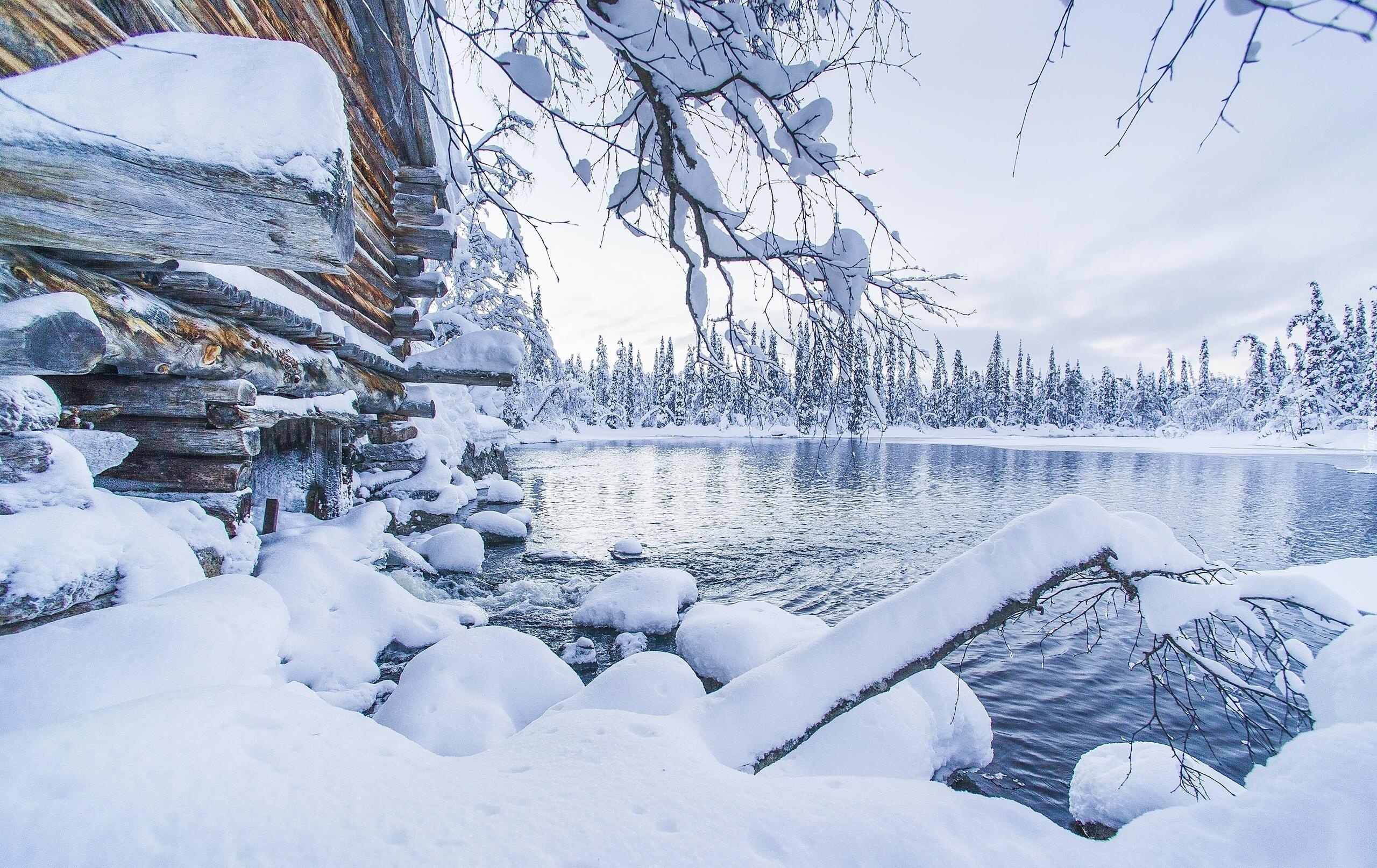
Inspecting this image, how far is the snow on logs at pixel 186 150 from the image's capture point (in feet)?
4.66

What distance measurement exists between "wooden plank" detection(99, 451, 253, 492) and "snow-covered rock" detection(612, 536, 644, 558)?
8651mm

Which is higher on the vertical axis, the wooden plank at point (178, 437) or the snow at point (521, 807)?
the wooden plank at point (178, 437)

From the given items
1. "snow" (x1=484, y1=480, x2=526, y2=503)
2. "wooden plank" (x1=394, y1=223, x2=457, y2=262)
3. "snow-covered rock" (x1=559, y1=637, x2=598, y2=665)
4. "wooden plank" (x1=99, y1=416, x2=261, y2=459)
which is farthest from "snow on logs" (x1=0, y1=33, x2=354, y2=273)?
"snow" (x1=484, y1=480, x2=526, y2=503)

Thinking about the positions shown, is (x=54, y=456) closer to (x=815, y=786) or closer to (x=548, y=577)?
(x=815, y=786)

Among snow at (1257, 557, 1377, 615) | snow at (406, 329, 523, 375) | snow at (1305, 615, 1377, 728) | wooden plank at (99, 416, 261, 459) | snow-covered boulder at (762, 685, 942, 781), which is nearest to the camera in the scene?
snow at (1305, 615, 1377, 728)

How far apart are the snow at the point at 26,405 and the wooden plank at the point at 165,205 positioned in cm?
125

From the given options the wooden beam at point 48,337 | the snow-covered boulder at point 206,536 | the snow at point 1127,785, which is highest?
the wooden beam at point 48,337

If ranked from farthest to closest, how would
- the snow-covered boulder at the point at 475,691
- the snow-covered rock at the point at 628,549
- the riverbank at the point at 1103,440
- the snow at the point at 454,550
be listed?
the riverbank at the point at 1103,440, the snow-covered rock at the point at 628,549, the snow at the point at 454,550, the snow-covered boulder at the point at 475,691

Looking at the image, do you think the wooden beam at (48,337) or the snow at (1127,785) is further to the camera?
the snow at (1127,785)

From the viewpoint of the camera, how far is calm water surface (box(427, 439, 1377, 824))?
21.1ft

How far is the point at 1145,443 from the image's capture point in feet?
202

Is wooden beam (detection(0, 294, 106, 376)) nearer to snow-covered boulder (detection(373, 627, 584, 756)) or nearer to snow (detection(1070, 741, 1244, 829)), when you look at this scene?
snow-covered boulder (detection(373, 627, 584, 756))

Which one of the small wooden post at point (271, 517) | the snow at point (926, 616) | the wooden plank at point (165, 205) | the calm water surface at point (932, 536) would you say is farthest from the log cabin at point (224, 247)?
the snow at point (926, 616)

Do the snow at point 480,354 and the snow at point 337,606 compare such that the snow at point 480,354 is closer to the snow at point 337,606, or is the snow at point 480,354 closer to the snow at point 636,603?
the snow at point 337,606
